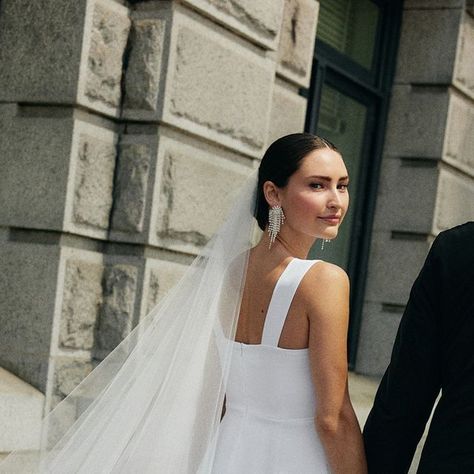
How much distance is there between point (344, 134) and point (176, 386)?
16.9 ft

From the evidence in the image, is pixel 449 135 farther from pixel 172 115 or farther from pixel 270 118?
pixel 172 115

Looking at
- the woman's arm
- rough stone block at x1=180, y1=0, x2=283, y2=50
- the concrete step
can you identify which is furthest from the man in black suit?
rough stone block at x1=180, y1=0, x2=283, y2=50

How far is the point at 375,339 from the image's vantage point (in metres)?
8.95

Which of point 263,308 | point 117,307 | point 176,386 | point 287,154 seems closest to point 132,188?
point 117,307

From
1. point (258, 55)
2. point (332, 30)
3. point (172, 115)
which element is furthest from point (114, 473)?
point (332, 30)

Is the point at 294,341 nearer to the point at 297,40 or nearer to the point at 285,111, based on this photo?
the point at 285,111

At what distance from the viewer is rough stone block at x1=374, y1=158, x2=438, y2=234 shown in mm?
8797

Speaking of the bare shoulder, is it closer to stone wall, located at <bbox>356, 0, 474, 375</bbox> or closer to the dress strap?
the dress strap

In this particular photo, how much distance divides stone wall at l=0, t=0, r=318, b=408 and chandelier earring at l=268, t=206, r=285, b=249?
1793mm

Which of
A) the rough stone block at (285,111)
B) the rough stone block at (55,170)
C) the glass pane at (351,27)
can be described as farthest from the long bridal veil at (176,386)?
the glass pane at (351,27)

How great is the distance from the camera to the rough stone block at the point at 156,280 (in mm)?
5496

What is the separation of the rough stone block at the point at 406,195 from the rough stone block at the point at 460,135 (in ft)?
0.64

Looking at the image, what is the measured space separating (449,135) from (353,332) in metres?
1.56

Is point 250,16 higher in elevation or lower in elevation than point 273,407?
higher
